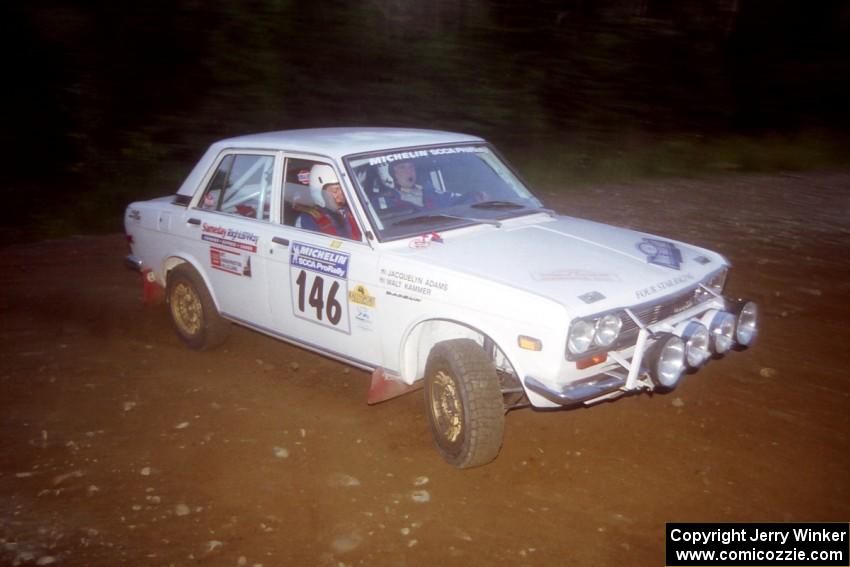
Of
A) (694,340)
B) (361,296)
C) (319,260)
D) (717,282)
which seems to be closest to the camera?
(694,340)

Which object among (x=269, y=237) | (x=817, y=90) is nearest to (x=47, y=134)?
(x=269, y=237)

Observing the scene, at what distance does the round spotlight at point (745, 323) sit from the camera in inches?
181

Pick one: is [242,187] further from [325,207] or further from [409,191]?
[409,191]

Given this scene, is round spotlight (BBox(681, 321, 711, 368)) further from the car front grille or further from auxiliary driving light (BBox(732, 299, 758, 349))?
auxiliary driving light (BBox(732, 299, 758, 349))

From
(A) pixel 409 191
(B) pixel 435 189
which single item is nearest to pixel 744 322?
(B) pixel 435 189

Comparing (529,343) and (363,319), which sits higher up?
(529,343)

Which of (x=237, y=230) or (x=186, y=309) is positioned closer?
(x=237, y=230)

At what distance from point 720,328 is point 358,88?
1025 centimetres

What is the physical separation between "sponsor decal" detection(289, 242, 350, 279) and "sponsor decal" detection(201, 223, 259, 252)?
1.46 ft

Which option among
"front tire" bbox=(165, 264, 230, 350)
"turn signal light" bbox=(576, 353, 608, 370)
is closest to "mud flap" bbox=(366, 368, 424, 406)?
"turn signal light" bbox=(576, 353, 608, 370)

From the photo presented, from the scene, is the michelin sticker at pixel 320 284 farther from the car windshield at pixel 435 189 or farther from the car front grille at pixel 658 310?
the car front grille at pixel 658 310

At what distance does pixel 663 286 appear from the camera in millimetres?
4297

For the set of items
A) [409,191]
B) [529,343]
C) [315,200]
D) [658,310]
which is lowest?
[529,343]

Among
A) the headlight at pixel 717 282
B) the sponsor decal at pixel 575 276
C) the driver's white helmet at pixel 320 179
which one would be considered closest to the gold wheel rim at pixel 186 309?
the driver's white helmet at pixel 320 179
